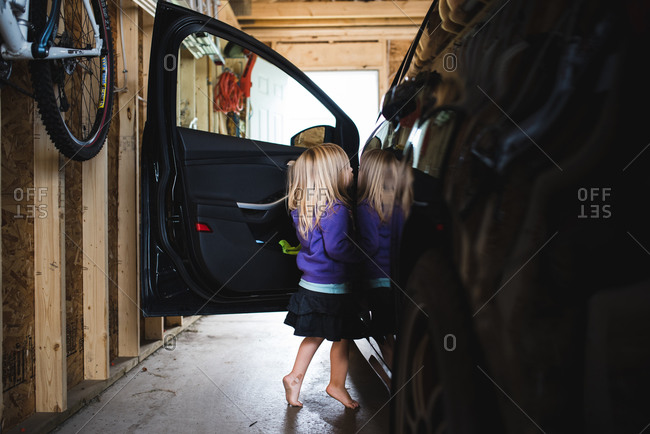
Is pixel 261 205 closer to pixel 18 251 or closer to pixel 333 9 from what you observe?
pixel 18 251

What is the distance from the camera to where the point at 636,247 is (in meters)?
0.54

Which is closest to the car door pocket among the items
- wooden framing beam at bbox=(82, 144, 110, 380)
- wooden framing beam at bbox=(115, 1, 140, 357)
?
wooden framing beam at bbox=(82, 144, 110, 380)

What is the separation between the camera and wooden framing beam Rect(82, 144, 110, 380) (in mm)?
2398

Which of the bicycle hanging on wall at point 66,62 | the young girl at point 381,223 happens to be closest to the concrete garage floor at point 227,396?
the young girl at point 381,223

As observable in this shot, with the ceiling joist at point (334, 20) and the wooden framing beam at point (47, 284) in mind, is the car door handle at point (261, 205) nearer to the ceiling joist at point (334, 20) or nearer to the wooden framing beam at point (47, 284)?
the wooden framing beam at point (47, 284)

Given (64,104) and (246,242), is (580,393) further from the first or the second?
(64,104)

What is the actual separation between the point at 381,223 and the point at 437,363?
2.17 ft

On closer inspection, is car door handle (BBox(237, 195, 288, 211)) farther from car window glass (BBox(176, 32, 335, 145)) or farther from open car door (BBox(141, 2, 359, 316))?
car window glass (BBox(176, 32, 335, 145))

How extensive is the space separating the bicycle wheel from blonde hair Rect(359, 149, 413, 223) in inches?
45.7

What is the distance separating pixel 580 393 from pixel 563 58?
43cm

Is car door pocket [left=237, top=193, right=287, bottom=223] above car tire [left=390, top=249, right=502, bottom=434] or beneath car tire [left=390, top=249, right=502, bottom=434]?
above

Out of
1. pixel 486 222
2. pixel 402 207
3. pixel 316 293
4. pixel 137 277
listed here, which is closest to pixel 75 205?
pixel 137 277

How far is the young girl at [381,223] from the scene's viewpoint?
47.3 inches

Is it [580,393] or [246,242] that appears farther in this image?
[246,242]
